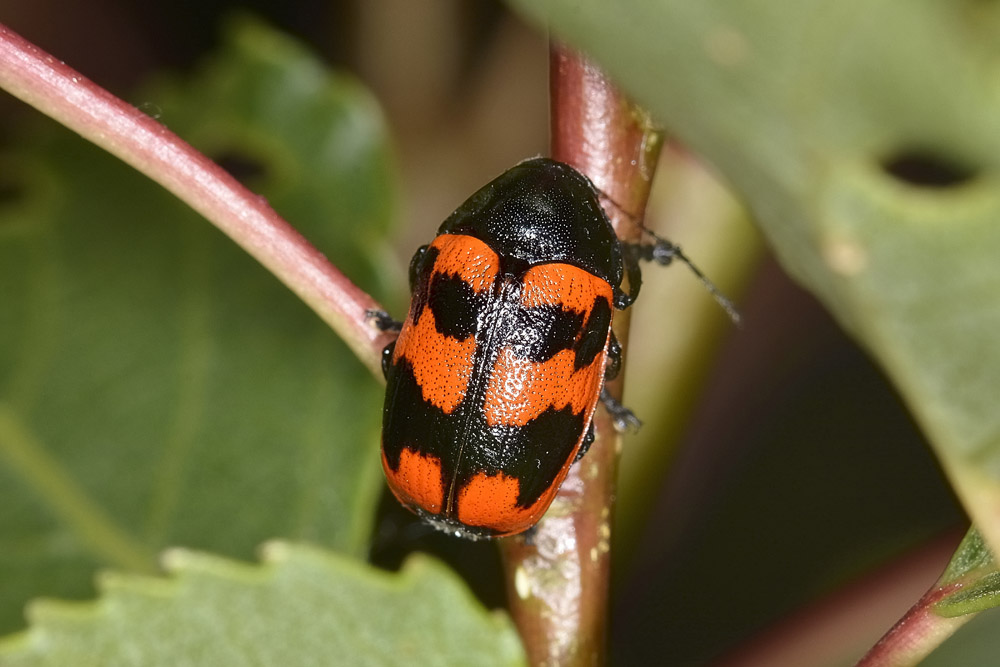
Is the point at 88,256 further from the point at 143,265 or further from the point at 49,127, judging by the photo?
the point at 49,127

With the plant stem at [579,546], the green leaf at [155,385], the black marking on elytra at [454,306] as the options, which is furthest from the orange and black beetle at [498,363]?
the green leaf at [155,385]

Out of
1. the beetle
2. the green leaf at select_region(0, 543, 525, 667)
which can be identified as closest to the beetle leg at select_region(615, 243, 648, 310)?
the beetle

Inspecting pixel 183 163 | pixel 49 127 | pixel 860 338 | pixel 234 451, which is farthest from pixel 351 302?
pixel 49 127

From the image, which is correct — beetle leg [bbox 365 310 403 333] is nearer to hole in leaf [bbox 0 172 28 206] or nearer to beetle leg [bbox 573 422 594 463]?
beetle leg [bbox 573 422 594 463]

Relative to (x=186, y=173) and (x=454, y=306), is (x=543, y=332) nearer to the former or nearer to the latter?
(x=454, y=306)

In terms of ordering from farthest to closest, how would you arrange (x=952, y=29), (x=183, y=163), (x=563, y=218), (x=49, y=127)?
(x=49, y=127), (x=563, y=218), (x=183, y=163), (x=952, y=29)
